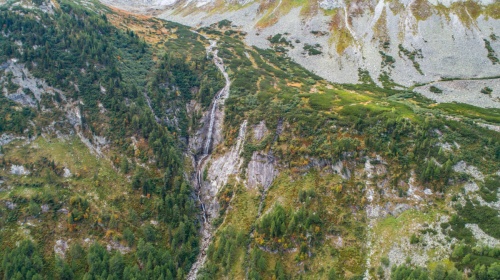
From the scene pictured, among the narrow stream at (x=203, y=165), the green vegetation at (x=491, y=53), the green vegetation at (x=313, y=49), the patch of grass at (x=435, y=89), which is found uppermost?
the green vegetation at (x=491, y=53)

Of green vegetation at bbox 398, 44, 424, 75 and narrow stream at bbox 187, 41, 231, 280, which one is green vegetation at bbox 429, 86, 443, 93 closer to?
green vegetation at bbox 398, 44, 424, 75

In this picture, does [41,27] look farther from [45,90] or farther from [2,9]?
[45,90]

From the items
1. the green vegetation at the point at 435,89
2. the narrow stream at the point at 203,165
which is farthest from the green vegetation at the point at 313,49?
the green vegetation at the point at 435,89

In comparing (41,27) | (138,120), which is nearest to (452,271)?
(138,120)

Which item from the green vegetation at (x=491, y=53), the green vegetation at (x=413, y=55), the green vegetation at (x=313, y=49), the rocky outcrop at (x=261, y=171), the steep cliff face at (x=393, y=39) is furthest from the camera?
the green vegetation at (x=313, y=49)

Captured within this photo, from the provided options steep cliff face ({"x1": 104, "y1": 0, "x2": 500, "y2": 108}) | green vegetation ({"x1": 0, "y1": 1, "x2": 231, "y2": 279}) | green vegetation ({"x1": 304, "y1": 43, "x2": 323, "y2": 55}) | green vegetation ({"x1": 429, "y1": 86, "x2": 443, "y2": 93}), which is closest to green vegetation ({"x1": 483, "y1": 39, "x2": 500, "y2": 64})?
steep cliff face ({"x1": 104, "y1": 0, "x2": 500, "y2": 108})

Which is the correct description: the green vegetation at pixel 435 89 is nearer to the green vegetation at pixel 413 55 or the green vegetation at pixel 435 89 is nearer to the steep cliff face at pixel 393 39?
the steep cliff face at pixel 393 39
